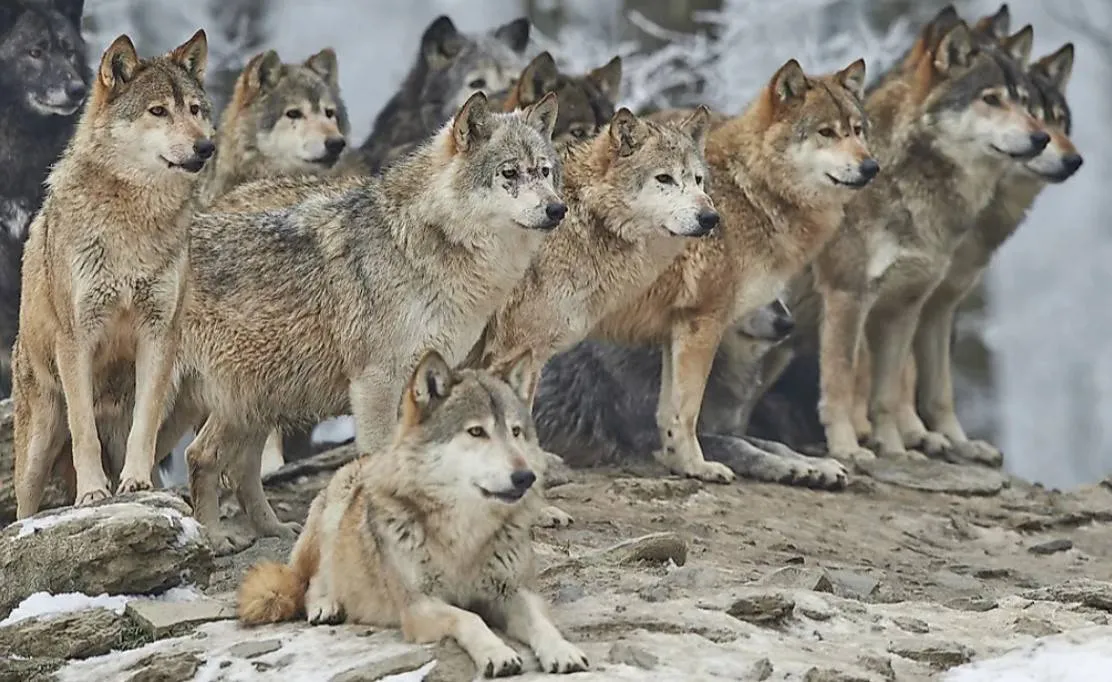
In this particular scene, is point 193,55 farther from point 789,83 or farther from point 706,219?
point 789,83

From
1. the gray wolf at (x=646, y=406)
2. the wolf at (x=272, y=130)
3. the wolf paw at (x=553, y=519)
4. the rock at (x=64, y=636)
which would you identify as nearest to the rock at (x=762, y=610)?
the wolf paw at (x=553, y=519)

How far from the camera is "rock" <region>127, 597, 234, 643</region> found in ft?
20.4

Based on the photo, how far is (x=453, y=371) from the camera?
5.91 metres

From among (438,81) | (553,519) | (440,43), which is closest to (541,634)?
(553,519)

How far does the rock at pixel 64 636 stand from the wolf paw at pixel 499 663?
1.58 m

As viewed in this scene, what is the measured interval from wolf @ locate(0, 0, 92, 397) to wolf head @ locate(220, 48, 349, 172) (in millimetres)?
975

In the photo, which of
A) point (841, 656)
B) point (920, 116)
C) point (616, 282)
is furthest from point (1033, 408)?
point (841, 656)

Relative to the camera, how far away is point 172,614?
248 inches

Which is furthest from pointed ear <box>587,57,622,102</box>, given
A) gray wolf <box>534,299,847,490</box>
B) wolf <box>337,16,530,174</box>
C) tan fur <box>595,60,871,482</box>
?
gray wolf <box>534,299,847,490</box>

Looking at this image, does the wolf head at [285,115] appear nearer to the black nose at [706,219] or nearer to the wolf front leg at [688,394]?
the wolf front leg at [688,394]

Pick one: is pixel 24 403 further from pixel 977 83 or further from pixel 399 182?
pixel 977 83

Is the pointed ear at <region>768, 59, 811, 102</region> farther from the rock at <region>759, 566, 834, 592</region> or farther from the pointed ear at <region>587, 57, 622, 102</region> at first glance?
the rock at <region>759, 566, 834, 592</region>

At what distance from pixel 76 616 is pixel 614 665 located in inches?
81.1

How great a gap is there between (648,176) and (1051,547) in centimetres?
297
